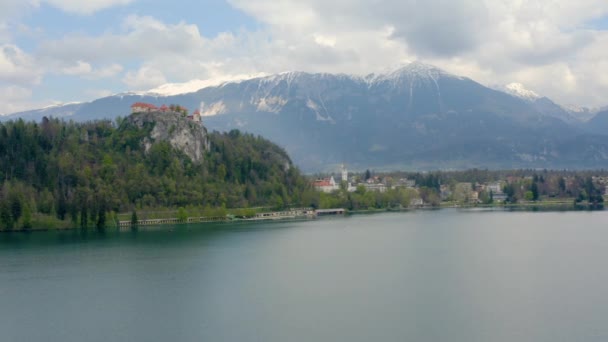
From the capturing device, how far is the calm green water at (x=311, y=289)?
2800 centimetres

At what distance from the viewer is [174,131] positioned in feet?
352

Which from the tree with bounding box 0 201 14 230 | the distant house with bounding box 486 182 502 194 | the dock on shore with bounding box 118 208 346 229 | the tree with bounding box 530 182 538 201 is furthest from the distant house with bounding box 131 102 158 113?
the distant house with bounding box 486 182 502 194

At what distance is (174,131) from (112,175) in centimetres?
1886

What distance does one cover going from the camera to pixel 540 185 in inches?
5497

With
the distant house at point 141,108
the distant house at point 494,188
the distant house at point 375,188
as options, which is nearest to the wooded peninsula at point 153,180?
the distant house at point 141,108

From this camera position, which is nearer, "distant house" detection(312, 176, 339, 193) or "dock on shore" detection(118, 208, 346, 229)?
"dock on shore" detection(118, 208, 346, 229)

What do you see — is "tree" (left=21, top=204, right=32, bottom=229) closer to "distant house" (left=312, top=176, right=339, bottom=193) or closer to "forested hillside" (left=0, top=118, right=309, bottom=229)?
"forested hillside" (left=0, top=118, right=309, bottom=229)

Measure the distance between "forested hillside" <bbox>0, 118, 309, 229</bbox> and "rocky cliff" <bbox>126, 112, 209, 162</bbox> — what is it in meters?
0.82

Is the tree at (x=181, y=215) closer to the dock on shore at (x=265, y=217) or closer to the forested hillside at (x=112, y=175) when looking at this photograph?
the dock on shore at (x=265, y=217)

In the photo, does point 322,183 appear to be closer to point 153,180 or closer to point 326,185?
point 326,185

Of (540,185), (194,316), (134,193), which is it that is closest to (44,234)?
(134,193)

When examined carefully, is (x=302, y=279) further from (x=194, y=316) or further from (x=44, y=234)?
(x=44, y=234)

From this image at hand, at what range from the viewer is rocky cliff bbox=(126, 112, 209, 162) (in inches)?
4181

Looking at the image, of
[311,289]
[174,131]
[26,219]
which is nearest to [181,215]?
[26,219]
